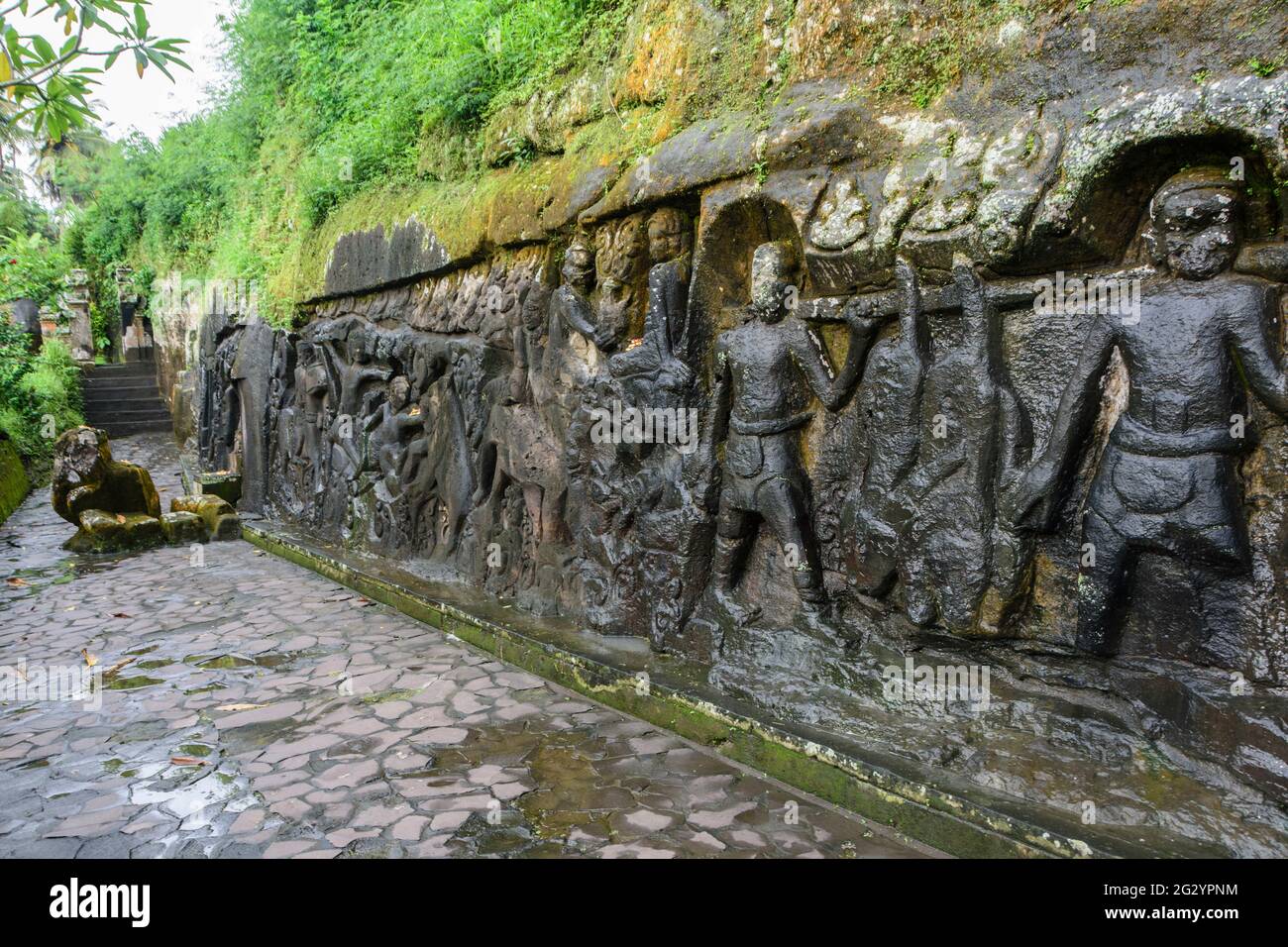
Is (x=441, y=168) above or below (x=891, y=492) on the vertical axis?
above

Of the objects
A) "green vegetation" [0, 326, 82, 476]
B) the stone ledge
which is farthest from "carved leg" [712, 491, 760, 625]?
"green vegetation" [0, 326, 82, 476]

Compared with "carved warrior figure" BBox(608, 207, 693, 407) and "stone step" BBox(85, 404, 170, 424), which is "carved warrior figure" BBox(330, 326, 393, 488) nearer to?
"carved warrior figure" BBox(608, 207, 693, 407)

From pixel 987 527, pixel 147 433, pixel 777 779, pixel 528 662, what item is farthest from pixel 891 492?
pixel 147 433

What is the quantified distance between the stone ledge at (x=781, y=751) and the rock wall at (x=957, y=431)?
16cm

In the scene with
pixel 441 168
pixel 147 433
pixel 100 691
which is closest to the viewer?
pixel 100 691

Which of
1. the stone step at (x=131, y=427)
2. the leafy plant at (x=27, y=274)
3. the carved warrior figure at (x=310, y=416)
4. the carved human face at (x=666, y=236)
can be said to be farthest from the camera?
→ the stone step at (x=131, y=427)

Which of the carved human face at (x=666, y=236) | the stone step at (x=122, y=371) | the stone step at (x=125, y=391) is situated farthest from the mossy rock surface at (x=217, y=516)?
the stone step at (x=122, y=371)

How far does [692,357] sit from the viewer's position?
484 cm

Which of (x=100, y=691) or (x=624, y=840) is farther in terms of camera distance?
(x=100, y=691)

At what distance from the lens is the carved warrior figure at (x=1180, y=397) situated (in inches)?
118

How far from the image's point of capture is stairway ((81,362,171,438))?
19.6 meters

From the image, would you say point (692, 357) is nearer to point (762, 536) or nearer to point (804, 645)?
point (762, 536)

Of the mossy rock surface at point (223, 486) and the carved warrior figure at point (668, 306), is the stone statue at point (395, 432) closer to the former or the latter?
the carved warrior figure at point (668, 306)

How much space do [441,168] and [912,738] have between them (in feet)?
19.3
